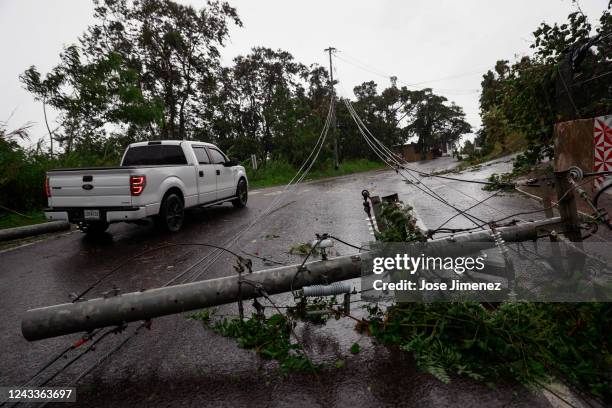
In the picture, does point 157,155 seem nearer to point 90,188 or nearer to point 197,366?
point 90,188

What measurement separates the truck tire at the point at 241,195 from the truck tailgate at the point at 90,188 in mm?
4532

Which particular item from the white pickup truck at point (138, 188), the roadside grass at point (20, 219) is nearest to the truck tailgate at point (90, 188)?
the white pickup truck at point (138, 188)

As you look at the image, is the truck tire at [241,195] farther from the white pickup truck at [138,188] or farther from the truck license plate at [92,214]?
the truck license plate at [92,214]

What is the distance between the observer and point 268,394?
2.38 meters

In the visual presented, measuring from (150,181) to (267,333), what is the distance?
4795 millimetres

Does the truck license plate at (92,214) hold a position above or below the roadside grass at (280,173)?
below

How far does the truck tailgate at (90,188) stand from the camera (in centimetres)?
648

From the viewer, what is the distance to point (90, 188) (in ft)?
21.5

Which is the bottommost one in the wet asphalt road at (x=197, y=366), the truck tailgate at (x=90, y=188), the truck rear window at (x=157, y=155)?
the wet asphalt road at (x=197, y=366)

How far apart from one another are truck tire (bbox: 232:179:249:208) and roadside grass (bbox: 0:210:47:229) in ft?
17.2

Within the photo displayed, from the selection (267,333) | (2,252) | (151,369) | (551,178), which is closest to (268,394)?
(267,333)

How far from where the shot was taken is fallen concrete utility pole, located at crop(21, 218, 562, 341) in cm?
256

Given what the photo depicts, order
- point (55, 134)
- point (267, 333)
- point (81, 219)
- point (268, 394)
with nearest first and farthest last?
1. point (268, 394)
2. point (267, 333)
3. point (81, 219)
4. point (55, 134)

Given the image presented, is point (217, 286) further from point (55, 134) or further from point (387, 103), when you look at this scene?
point (387, 103)
